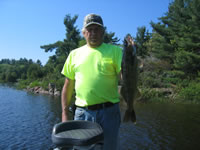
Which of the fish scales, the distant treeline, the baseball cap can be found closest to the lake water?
the distant treeline

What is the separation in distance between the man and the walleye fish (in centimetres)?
12

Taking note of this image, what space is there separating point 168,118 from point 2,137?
1066 centimetres

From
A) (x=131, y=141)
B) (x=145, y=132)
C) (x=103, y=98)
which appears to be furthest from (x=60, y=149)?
(x=145, y=132)

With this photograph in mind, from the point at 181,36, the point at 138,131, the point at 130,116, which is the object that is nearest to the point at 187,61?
the point at 181,36

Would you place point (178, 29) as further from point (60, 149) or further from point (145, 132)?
point (60, 149)

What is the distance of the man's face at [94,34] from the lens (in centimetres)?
265

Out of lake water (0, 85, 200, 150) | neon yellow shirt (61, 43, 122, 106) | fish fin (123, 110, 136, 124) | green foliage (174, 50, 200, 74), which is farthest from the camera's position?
green foliage (174, 50, 200, 74)

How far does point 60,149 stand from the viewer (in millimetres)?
2123

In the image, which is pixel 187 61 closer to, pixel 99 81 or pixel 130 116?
pixel 130 116

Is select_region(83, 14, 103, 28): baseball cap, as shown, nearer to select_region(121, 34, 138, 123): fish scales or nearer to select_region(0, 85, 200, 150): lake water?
select_region(121, 34, 138, 123): fish scales

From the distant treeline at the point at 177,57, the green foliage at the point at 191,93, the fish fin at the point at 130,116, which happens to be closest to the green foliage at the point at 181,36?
the distant treeline at the point at 177,57

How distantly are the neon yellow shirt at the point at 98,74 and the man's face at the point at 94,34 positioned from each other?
73mm

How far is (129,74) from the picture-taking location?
8.20ft

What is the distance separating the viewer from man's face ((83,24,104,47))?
8.69 ft
